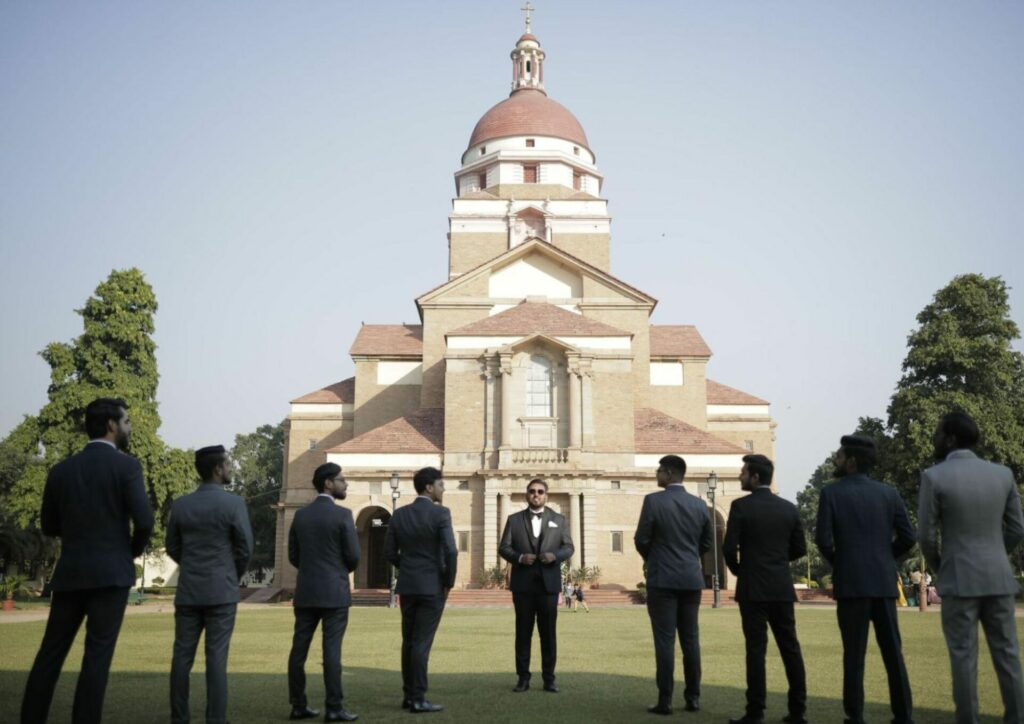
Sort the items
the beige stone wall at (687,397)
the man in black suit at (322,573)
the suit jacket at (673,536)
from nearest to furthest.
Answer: the man in black suit at (322,573), the suit jacket at (673,536), the beige stone wall at (687,397)

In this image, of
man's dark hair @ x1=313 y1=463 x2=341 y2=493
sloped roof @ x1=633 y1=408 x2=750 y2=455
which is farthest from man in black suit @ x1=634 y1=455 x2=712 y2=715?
sloped roof @ x1=633 y1=408 x2=750 y2=455

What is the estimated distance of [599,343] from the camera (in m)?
42.7

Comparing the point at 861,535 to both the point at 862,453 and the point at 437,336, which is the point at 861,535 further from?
the point at 437,336

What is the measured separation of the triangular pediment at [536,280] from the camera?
47781 mm

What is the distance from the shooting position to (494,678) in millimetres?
11859

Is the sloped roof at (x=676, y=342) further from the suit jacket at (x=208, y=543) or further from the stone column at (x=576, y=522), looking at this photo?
the suit jacket at (x=208, y=543)

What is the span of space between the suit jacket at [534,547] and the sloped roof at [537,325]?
31404 mm

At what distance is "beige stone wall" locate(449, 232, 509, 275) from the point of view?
52.7m

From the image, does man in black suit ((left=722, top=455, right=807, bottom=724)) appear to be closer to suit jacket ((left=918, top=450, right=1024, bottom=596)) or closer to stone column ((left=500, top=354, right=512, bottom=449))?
suit jacket ((left=918, top=450, right=1024, bottom=596))

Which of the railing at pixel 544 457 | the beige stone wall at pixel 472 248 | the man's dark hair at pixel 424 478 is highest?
the beige stone wall at pixel 472 248

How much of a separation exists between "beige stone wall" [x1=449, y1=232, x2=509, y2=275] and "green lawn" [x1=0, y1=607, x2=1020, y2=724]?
34.2 m

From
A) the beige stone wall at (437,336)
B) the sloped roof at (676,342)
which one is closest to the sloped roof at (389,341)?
the beige stone wall at (437,336)

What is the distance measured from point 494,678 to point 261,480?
237 feet

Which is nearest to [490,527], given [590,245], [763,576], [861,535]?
[590,245]
